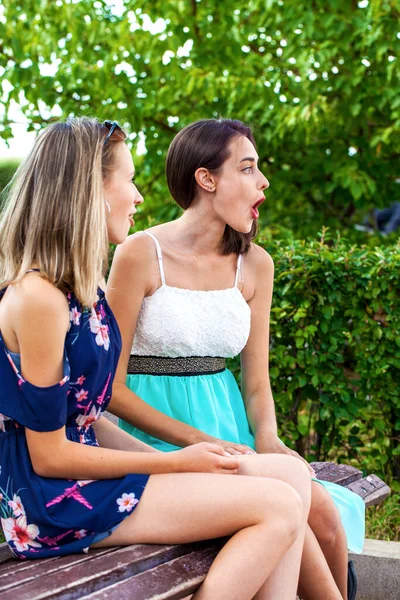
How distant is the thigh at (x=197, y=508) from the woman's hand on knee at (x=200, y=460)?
36mm

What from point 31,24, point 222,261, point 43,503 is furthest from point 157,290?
point 31,24

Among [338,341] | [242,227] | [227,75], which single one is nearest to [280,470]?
[242,227]

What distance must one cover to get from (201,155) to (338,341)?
1.44m

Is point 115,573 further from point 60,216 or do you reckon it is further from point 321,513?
point 60,216

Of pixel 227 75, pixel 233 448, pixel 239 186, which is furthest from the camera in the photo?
pixel 227 75

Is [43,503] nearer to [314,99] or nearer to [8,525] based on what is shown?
[8,525]

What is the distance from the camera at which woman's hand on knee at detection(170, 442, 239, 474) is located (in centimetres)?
214

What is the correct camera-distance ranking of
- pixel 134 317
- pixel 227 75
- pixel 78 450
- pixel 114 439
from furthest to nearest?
1. pixel 227 75
2. pixel 134 317
3. pixel 114 439
4. pixel 78 450

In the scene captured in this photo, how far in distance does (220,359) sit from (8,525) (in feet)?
3.60

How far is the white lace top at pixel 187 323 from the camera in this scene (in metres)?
2.79

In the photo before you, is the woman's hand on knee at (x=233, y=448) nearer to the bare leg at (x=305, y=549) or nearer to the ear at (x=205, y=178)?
the bare leg at (x=305, y=549)

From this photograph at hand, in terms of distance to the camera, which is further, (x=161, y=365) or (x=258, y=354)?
(x=258, y=354)

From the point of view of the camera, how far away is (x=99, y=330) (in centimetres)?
215

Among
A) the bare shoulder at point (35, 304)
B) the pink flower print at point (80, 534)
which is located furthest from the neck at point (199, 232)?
the pink flower print at point (80, 534)
